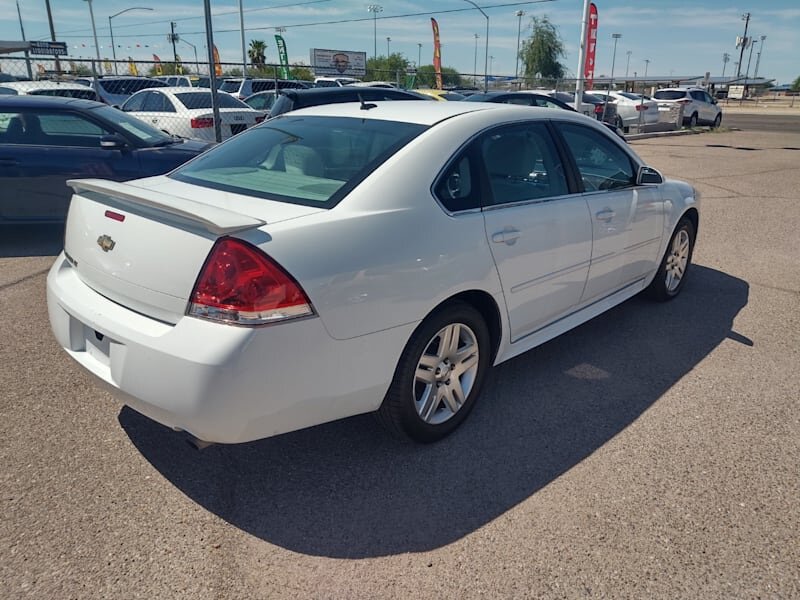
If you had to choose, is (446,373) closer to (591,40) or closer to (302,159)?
(302,159)

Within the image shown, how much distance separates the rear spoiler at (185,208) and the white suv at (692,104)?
2682 centimetres

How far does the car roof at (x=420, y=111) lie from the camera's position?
3.25m

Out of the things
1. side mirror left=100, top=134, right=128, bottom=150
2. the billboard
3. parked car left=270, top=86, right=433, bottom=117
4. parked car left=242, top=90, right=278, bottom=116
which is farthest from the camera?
the billboard

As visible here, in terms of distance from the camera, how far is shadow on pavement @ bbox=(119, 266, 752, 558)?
2523 millimetres

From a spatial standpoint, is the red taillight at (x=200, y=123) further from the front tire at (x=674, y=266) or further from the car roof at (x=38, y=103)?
the front tire at (x=674, y=266)

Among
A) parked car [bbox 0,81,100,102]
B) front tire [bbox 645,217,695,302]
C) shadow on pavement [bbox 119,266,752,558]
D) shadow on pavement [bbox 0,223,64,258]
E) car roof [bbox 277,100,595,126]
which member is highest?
car roof [bbox 277,100,595,126]

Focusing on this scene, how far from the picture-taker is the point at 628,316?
4.88 m

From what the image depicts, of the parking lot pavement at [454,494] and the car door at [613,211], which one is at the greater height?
the car door at [613,211]

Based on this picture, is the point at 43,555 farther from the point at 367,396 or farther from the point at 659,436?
the point at 659,436

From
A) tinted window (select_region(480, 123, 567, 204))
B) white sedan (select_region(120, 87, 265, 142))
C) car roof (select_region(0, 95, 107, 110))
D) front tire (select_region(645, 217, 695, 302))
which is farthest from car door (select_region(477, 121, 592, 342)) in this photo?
white sedan (select_region(120, 87, 265, 142))

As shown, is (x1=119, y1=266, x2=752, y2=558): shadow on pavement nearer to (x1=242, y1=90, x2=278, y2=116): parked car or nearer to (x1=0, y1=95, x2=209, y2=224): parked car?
(x1=0, y1=95, x2=209, y2=224): parked car

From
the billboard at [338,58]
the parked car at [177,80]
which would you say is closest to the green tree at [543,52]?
the billboard at [338,58]

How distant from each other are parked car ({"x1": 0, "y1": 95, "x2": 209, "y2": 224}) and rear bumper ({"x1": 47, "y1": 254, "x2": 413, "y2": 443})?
4.52 m

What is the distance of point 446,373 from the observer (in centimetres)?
302
